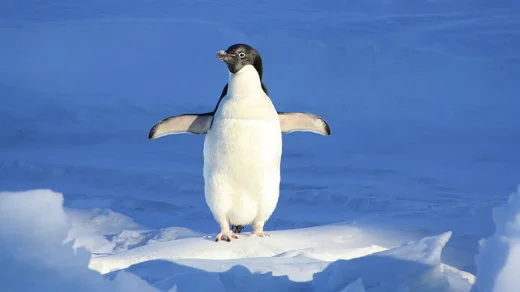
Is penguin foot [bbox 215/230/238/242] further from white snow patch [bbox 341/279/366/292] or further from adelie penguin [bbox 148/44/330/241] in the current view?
white snow patch [bbox 341/279/366/292]

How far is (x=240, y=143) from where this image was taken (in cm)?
393

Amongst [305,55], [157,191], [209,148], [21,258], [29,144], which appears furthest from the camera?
[305,55]

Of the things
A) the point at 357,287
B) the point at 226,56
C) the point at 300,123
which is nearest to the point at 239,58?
the point at 226,56

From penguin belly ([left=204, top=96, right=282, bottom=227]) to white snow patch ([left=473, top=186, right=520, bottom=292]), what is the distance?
1.06 metres

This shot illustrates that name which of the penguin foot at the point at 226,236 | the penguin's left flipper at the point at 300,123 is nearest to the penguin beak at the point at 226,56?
the penguin's left flipper at the point at 300,123

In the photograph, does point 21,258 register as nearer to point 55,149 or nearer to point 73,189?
point 73,189

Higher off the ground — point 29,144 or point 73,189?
point 29,144

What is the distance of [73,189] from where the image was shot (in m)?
6.76

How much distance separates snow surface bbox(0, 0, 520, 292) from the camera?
10.4 ft

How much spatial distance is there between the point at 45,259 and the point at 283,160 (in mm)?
5219

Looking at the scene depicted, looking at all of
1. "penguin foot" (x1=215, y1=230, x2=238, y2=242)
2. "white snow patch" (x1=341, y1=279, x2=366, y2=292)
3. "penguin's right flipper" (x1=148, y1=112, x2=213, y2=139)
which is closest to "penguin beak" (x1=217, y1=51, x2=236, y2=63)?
"penguin's right flipper" (x1=148, y1=112, x2=213, y2=139)

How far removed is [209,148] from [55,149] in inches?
183

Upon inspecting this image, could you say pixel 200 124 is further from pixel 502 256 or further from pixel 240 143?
pixel 502 256

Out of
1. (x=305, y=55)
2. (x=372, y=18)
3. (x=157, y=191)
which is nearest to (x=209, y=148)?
(x=157, y=191)
